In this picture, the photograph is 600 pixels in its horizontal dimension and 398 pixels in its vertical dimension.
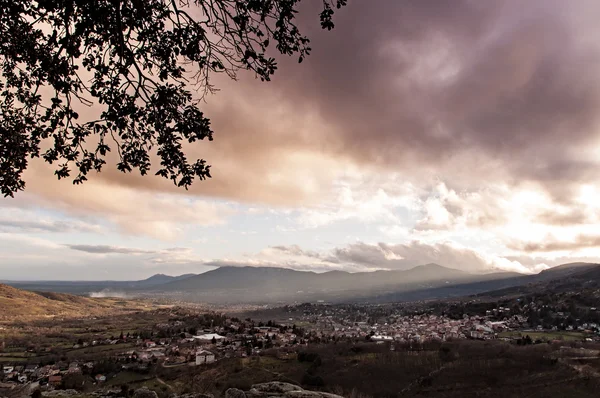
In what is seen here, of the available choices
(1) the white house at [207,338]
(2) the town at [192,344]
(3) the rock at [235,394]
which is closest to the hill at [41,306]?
(2) the town at [192,344]

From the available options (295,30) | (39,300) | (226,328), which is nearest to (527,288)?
(226,328)

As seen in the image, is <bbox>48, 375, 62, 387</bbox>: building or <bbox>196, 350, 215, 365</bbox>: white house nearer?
<bbox>48, 375, 62, 387</bbox>: building

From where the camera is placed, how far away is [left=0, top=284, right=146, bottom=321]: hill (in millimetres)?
131625

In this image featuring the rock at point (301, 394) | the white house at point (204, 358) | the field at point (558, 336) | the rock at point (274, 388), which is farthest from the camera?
the field at point (558, 336)

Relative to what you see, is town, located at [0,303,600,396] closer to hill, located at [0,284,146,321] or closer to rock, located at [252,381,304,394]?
rock, located at [252,381,304,394]

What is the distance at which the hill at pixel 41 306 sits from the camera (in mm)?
131625

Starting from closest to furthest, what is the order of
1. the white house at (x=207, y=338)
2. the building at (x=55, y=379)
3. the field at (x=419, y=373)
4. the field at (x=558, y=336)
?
the field at (x=419, y=373) → the building at (x=55, y=379) → the field at (x=558, y=336) → the white house at (x=207, y=338)

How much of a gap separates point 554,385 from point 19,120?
5023 cm

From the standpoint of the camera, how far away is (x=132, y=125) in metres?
6.79

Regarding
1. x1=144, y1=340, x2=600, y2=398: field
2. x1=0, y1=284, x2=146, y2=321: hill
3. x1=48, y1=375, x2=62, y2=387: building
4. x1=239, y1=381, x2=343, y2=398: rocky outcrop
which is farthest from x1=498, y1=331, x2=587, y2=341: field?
x1=0, y1=284, x2=146, y2=321: hill

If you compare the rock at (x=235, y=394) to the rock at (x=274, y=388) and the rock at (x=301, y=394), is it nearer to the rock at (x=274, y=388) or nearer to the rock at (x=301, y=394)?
the rock at (x=274, y=388)

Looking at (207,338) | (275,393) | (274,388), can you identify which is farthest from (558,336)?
(275,393)

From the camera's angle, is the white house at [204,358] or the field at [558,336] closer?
the white house at [204,358]

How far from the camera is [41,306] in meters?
152
